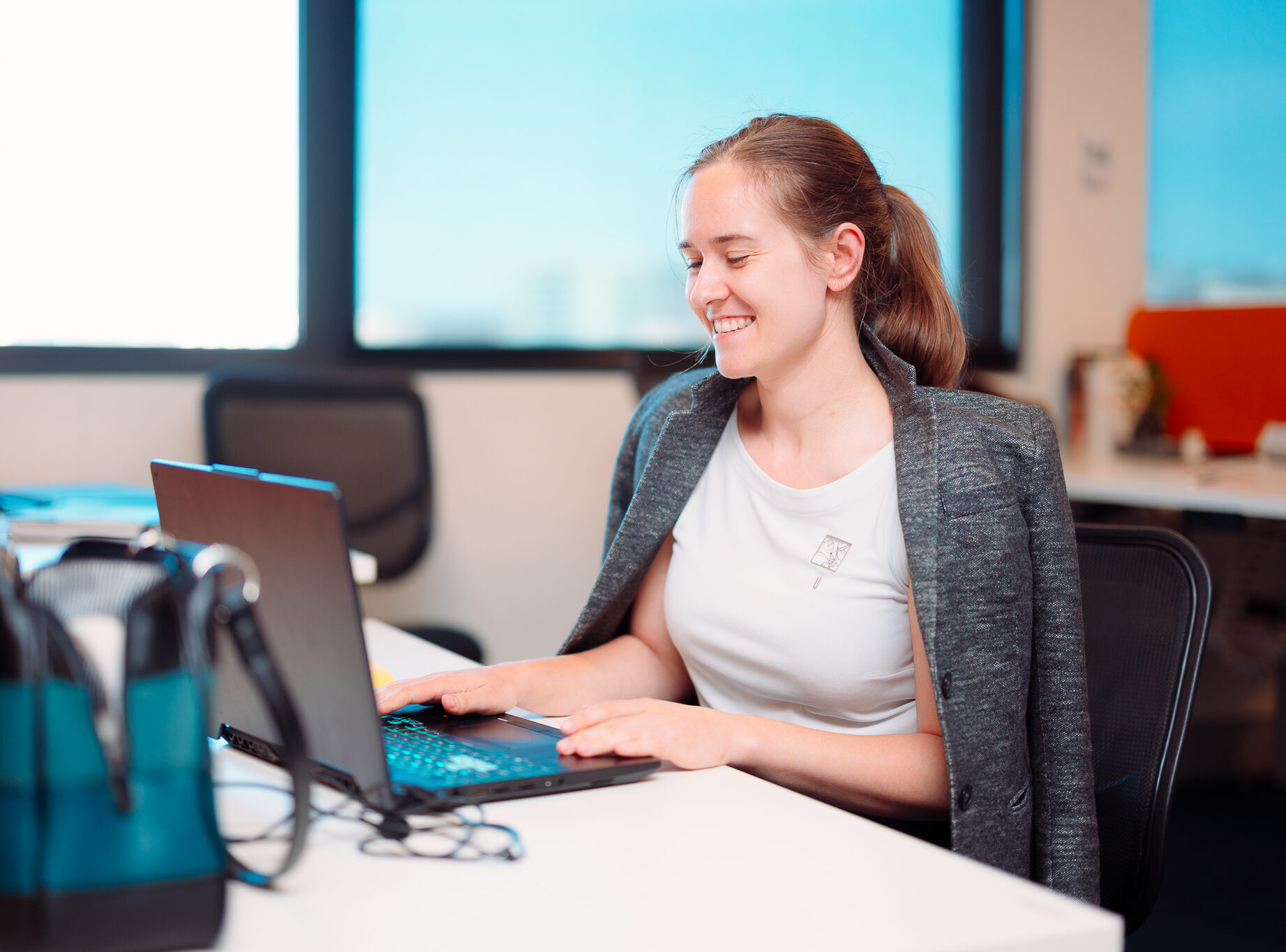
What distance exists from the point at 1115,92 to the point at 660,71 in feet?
4.92

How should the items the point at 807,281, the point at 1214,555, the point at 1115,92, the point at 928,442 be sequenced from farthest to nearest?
the point at 1115,92 → the point at 1214,555 → the point at 807,281 → the point at 928,442

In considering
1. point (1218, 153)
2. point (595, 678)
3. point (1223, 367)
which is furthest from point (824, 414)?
point (1218, 153)

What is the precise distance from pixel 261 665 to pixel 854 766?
641 millimetres

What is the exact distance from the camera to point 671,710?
1.00 metres

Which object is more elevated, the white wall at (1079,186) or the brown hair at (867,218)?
the white wall at (1079,186)

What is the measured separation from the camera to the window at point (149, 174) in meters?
2.45

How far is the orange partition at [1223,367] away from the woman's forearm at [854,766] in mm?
2665

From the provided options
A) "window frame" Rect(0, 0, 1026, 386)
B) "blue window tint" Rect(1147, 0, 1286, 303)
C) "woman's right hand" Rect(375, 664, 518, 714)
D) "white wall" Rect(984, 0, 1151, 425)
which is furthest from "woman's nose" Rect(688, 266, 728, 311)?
"blue window tint" Rect(1147, 0, 1286, 303)

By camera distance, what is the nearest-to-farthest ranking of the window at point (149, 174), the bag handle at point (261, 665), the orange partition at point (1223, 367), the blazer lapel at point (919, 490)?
the bag handle at point (261, 665) < the blazer lapel at point (919, 490) < the window at point (149, 174) < the orange partition at point (1223, 367)

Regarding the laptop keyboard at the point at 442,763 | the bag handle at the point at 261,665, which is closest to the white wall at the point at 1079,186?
the laptop keyboard at the point at 442,763

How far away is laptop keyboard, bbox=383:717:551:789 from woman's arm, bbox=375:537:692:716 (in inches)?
2.0

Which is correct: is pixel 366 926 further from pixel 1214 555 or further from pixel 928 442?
pixel 1214 555

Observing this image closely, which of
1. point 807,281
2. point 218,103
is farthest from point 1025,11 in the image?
point 807,281

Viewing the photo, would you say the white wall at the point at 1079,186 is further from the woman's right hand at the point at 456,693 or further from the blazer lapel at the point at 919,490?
the woman's right hand at the point at 456,693
